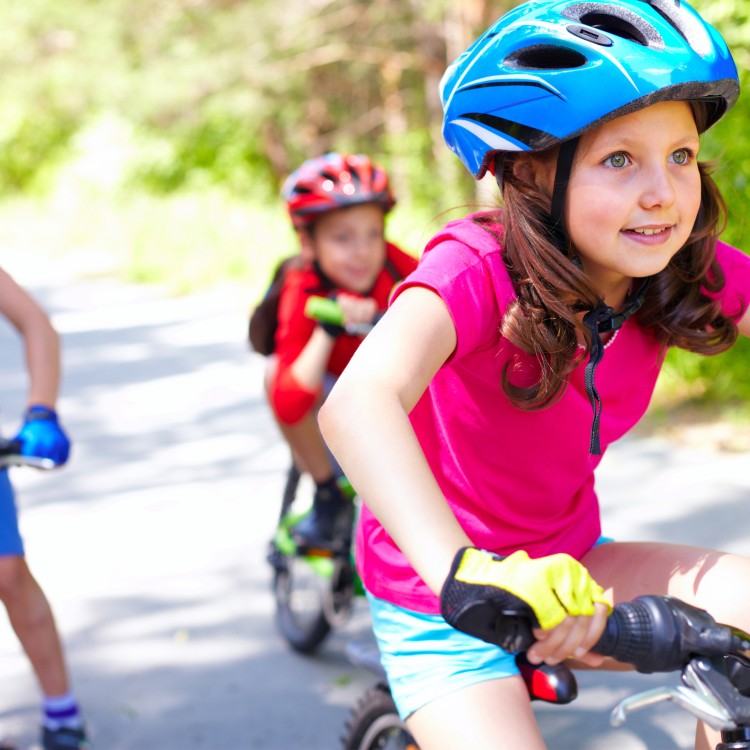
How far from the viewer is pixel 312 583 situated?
461 centimetres

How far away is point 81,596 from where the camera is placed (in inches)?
206

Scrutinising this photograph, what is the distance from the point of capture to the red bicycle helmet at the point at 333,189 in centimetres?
445

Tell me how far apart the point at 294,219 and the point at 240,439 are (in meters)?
3.56

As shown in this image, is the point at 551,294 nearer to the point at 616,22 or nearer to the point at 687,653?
the point at 616,22

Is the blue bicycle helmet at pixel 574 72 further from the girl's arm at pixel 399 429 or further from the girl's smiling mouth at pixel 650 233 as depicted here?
the girl's arm at pixel 399 429

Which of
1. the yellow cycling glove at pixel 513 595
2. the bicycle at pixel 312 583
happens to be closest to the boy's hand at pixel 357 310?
the bicycle at pixel 312 583

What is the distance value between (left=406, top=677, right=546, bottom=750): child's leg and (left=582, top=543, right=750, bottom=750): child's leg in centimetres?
33

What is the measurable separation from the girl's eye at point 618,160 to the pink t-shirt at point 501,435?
256mm

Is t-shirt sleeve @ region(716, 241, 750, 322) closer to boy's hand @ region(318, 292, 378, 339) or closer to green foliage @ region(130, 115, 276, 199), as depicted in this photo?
boy's hand @ region(318, 292, 378, 339)

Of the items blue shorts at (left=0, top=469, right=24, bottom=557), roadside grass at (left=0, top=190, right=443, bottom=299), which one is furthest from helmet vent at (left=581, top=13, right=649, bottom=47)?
roadside grass at (left=0, top=190, right=443, bottom=299)

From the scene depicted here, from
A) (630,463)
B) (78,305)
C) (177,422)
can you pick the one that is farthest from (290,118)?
(630,463)

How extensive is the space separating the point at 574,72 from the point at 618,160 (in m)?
0.18

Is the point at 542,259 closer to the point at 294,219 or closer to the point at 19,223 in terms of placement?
the point at 294,219

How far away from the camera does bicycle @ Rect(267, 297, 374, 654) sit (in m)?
4.44
